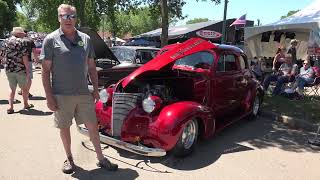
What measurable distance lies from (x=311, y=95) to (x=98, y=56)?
249 inches

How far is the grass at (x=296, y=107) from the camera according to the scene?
9.04m

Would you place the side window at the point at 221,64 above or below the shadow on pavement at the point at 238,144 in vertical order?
above

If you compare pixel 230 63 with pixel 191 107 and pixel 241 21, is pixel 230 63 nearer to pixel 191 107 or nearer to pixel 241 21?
pixel 191 107

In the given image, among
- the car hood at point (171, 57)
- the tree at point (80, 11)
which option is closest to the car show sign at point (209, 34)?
the tree at point (80, 11)

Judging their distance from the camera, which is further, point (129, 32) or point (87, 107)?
point (129, 32)

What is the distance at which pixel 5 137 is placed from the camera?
6.55 m

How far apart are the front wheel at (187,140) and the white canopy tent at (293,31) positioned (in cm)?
880

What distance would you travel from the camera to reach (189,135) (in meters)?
5.95

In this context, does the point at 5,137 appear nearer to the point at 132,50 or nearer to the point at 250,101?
the point at 250,101

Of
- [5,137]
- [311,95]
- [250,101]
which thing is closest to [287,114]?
[250,101]

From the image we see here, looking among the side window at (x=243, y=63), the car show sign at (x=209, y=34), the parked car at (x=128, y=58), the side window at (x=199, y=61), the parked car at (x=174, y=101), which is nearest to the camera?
the parked car at (x=174, y=101)

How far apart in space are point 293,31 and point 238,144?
1102 centimetres

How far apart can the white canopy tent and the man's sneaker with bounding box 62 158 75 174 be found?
412 inches

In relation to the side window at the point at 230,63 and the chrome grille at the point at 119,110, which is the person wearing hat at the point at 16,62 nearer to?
the chrome grille at the point at 119,110
